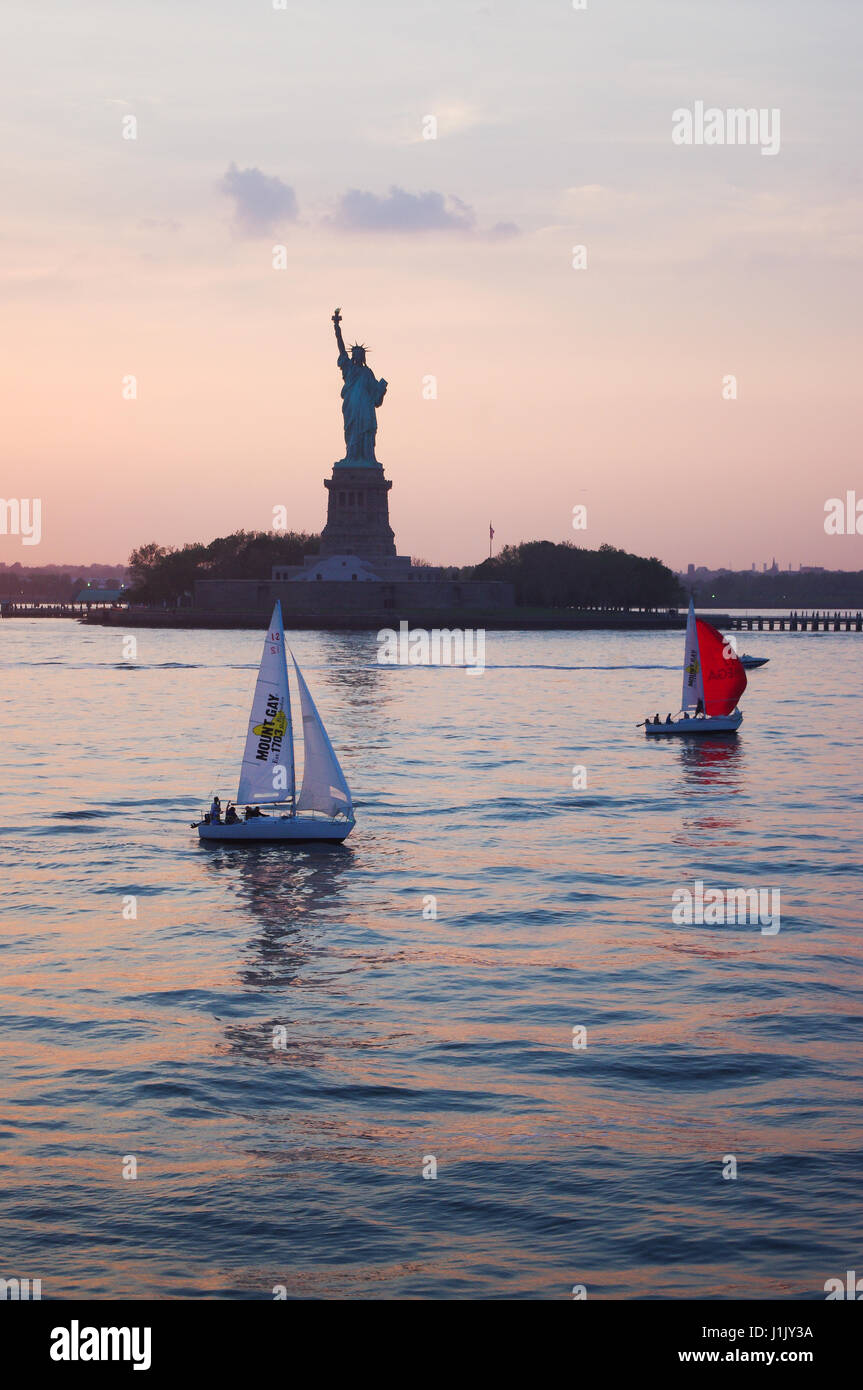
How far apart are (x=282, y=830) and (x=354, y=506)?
523 feet

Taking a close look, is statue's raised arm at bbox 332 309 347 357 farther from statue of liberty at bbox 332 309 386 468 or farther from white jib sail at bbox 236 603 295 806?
white jib sail at bbox 236 603 295 806

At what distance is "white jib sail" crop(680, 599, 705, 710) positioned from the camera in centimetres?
7056

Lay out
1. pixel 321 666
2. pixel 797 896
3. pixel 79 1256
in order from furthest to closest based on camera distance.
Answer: pixel 321 666 < pixel 797 896 < pixel 79 1256

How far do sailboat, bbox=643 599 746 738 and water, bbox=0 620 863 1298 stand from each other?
21.4 metres

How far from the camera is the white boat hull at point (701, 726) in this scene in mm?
74125

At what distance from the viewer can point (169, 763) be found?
63.7 meters

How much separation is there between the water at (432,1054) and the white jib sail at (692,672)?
1974 centimetres

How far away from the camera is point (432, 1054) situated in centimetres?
2164

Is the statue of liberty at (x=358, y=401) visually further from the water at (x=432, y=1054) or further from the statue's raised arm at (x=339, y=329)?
the water at (x=432, y=1054)

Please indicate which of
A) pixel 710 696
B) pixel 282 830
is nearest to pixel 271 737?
pixel 282 830

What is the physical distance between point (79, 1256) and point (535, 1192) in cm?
498

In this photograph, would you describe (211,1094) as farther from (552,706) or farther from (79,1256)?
(552,706)
